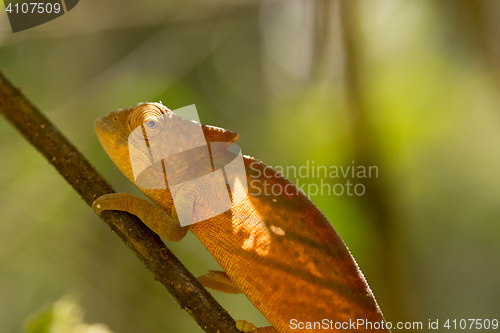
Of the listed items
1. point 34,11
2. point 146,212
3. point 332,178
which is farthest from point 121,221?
point 34,11

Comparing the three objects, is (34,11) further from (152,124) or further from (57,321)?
(57,321)

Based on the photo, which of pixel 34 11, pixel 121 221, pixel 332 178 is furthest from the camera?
pixel 332 178

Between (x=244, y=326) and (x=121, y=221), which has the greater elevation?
(x=121, y=221)

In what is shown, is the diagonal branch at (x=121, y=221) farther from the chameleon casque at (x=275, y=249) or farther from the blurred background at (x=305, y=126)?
the blurred background at (x=305, y=126)

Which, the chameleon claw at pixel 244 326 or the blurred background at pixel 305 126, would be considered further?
the blurred background at pixel 305 126

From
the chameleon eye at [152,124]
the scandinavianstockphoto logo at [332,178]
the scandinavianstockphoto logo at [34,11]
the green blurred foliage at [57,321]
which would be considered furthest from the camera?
the scandinavianstockphoto logo at [332,178]

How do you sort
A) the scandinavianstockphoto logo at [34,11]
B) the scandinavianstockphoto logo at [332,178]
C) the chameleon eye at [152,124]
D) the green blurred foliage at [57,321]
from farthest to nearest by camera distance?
the scandinavianstockphoto logo at [332,178]
the scandinavianstockphoto logo at [34,11]
the chameleon eye at [152,124]
the green blurred foliage at [57,321]

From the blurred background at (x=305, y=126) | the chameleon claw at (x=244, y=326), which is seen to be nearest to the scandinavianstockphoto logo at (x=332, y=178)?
the blurred background at (x=305, y=126)
